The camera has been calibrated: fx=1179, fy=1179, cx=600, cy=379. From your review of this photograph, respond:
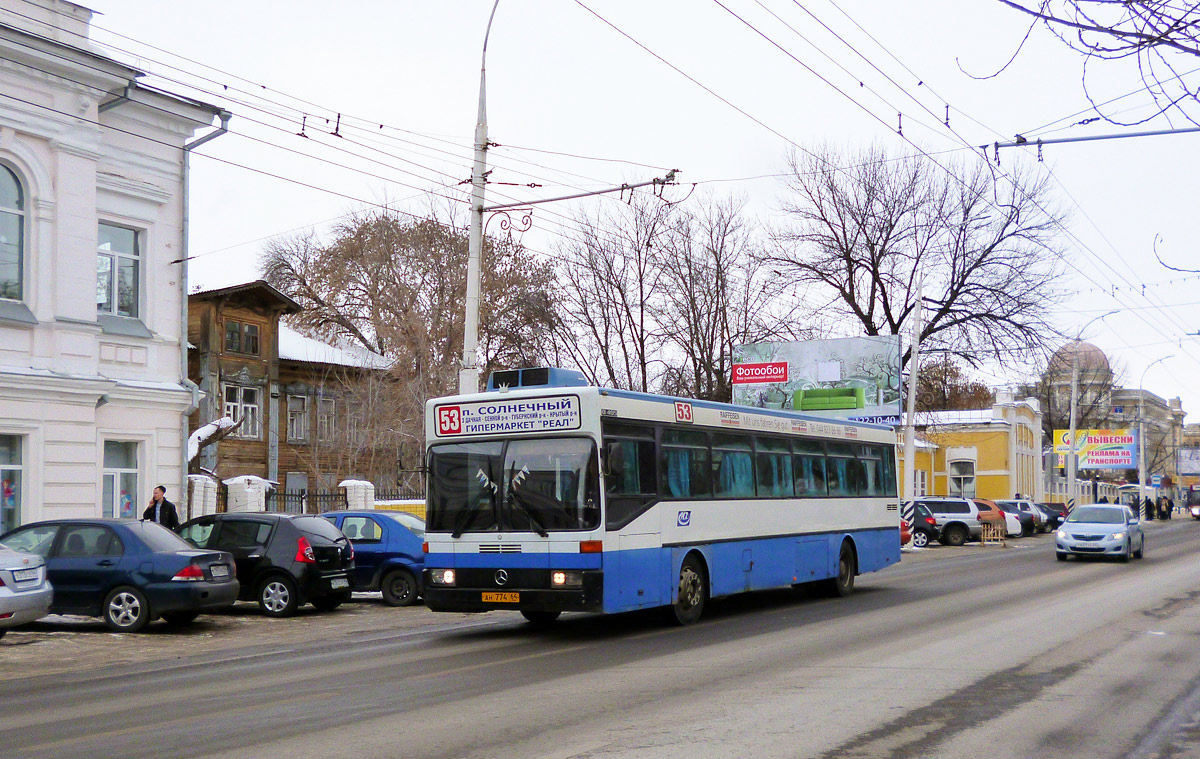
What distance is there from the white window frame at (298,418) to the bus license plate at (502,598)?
39.3 meters

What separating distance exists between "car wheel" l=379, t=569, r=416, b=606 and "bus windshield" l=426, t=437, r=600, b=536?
506 cm

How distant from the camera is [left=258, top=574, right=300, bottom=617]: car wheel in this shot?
1684 centimetres

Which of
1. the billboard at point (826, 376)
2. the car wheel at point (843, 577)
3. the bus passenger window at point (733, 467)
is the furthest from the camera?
the billboard at point (826, 376)

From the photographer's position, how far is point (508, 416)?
13.8 meters

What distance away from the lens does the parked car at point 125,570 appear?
14594mm

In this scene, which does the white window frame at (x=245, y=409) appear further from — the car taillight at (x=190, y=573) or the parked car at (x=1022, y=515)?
the car taillight at (x=190, y=573)

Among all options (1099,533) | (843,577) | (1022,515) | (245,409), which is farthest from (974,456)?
(843,577)

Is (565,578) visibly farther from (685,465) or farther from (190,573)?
(190,573)

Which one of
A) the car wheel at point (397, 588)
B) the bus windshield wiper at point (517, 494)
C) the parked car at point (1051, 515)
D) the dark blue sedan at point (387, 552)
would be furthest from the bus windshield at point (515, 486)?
the parked car at point (1051, 515)

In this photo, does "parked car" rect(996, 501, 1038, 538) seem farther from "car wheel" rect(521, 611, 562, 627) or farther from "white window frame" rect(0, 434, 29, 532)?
"white window frame" rect(0, 434, 29, 532)

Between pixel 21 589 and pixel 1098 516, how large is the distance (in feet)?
85.6

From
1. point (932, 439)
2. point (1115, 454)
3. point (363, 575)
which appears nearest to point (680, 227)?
point (363, 575)

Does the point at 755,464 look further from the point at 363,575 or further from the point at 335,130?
the point at 335,130

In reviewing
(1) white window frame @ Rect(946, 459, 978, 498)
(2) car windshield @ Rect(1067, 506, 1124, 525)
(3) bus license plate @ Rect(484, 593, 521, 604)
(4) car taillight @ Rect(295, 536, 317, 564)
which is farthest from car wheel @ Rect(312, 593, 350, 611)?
(1) white window frame @ Rect(946, 459, 978, 498)
